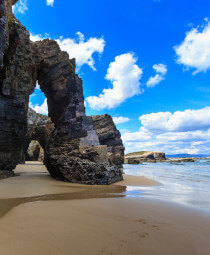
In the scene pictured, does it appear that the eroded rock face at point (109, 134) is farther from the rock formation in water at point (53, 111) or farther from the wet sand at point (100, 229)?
the wet sand at point (100, 229)

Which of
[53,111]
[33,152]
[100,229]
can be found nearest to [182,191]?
[100,229]

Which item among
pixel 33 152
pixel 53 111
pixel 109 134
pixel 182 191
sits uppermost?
pixel 109 134

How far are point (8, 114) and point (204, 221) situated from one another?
10705mm

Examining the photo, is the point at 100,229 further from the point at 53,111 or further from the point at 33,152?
the point at 33,152

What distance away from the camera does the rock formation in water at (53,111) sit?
8984 mm

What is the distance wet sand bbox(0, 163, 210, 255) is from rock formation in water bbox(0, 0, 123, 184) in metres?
4.48

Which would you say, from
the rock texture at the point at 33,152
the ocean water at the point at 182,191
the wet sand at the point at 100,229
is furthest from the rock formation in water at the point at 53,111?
the rock texture at the point at 33,152

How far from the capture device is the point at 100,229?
108 inches

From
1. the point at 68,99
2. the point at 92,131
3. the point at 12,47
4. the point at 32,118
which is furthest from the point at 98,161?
the point at 32,118

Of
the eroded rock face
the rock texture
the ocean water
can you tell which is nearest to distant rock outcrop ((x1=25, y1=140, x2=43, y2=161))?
the rock texture

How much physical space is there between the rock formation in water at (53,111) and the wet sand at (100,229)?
4476 millimetres

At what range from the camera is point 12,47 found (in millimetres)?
10648

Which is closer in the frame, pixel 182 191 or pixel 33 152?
pixel 182 191

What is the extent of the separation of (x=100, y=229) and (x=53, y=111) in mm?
11260
